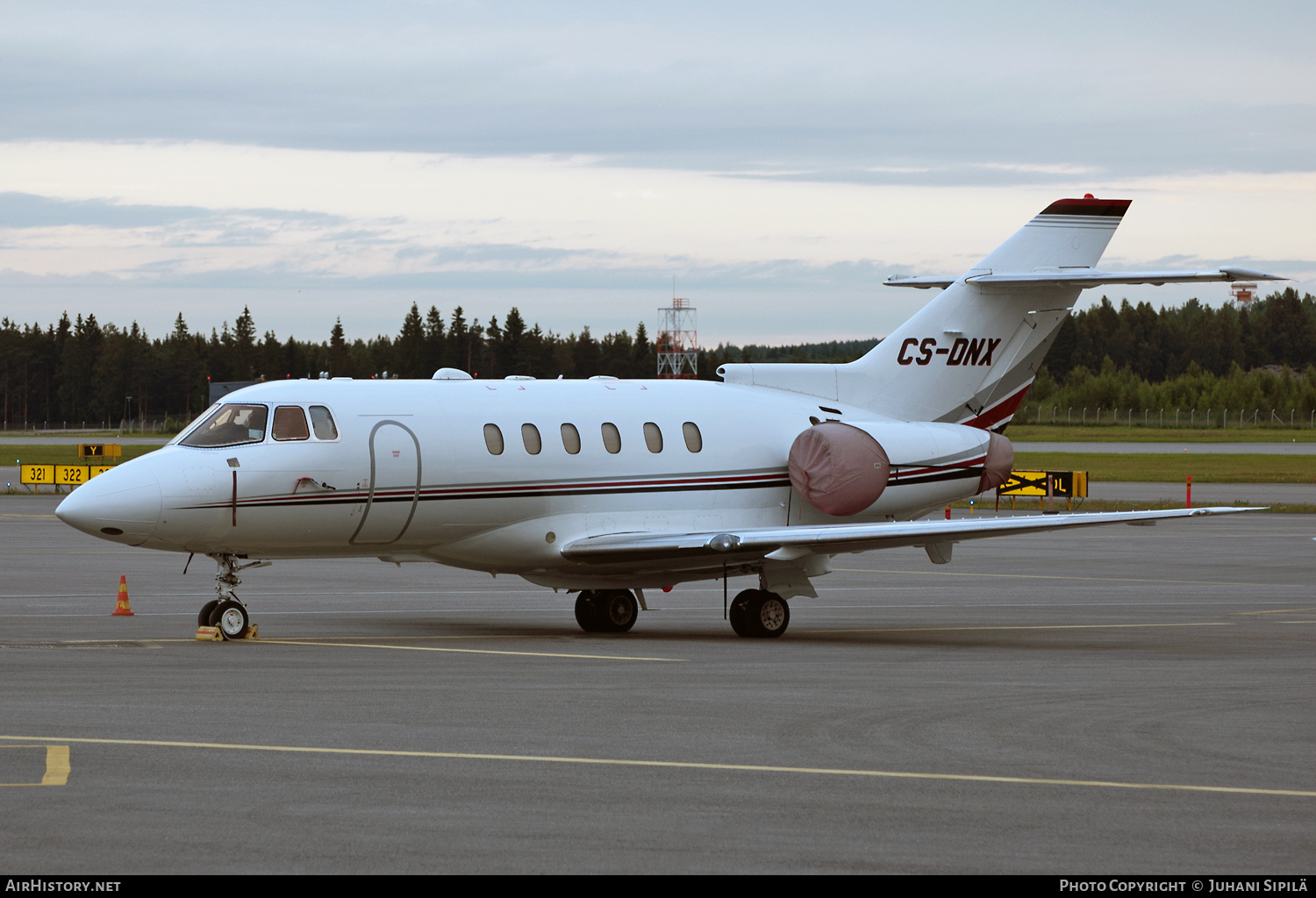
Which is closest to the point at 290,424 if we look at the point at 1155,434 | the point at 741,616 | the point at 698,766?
the point at 741,616

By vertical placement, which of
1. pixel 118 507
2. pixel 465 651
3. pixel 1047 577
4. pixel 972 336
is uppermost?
pixel 972 336

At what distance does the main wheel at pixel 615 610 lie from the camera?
22.1m

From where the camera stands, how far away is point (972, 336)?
81.6 ft

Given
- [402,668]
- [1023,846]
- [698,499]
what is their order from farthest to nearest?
[698,499] → [402,668] → [1023,846]

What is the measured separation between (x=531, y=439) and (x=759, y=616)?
12.5 feet

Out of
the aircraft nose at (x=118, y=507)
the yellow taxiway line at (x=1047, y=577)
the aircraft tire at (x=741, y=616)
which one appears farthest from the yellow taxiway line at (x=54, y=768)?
the yellow taxiway line at (x=1047, y=577)

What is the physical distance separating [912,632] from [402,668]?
7645 mm

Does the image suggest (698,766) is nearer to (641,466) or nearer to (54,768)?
(54,768)

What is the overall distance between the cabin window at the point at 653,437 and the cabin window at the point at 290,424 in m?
4.75

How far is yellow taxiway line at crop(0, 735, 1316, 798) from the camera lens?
1091 centimetres

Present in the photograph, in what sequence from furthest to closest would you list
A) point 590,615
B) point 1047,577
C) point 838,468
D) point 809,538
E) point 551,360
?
point 551,360 < point 1047,577 < point 838,468 < point 590,615 < point 809,538
